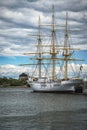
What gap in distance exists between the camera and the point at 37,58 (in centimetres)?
14675

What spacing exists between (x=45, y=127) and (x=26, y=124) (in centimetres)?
291

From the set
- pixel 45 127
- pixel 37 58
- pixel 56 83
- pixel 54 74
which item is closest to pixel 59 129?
pixel 45 127

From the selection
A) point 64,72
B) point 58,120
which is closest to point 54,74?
point 64,72

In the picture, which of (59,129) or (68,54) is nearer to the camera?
(59,129)

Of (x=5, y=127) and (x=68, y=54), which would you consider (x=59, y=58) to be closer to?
(x=68, y=54)

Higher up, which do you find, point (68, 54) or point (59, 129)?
point (68, 54)

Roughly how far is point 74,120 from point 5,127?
800 centimetres

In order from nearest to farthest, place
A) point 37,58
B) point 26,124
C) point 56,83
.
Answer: point 26,124 → point 56,83 → point 37,58

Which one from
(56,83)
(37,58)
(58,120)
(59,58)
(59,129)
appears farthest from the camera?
(37,58)

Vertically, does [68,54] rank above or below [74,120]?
above

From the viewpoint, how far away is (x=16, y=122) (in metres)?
39.0

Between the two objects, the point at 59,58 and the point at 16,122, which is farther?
the point at 59,58

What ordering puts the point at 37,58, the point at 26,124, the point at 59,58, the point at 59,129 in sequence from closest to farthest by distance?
1. the point at 59,129
2. the point at 26,124
3. the point at 59,58
4. the point at 37,58

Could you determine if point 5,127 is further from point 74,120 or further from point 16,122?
point 74,120
